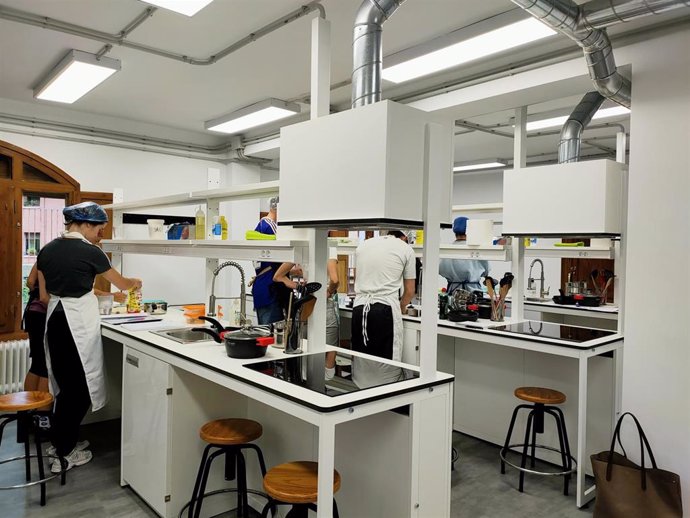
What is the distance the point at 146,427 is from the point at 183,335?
0.55m

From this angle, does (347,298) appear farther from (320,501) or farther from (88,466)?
(320,501)

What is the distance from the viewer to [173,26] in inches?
129

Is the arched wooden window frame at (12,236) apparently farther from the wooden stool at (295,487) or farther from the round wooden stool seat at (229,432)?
the wooden stool at (295,487)

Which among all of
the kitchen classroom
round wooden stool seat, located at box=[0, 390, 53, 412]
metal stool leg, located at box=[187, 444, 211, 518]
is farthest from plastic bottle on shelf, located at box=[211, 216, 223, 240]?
metal stool leg, located at box=[187, 444, 211, 518]

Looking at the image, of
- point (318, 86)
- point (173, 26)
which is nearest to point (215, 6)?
point (173, 26)

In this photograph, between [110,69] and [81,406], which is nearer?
[81,406]

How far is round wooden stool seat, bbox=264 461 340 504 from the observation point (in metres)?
1.74

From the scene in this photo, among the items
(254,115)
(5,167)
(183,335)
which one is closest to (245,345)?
(183,335)

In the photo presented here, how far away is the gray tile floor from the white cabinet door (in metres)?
0.15

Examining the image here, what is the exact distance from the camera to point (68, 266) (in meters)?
2.92

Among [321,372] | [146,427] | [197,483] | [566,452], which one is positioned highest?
[321,372]

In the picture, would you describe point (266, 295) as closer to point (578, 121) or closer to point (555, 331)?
point (555, 331)

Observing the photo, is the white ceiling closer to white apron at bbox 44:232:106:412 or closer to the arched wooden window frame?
the arched wooden window frame

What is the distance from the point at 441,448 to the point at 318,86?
1700mm
